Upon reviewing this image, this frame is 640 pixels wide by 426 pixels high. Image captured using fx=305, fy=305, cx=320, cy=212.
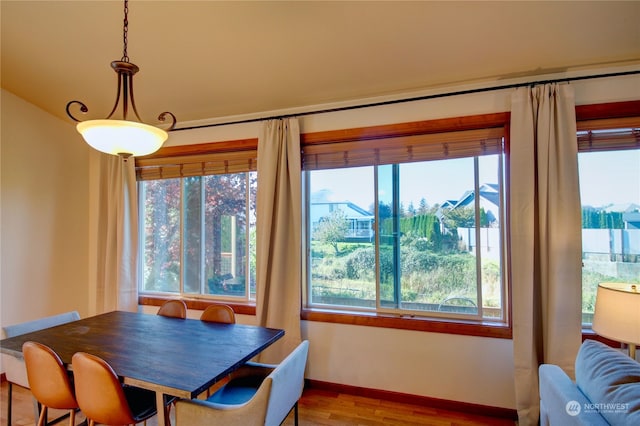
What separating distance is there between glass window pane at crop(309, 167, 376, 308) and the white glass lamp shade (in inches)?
61.9

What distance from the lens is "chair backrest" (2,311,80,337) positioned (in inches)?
82.2

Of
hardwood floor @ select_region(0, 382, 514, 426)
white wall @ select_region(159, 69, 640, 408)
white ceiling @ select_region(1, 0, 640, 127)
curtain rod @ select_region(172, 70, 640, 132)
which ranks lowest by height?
hardwood floor @ select_region(0, 382, 514, 426)

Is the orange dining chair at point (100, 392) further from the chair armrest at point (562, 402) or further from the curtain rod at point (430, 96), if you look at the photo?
the curtain rod at point (430, 96)

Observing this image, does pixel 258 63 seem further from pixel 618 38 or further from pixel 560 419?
pixel 560 419

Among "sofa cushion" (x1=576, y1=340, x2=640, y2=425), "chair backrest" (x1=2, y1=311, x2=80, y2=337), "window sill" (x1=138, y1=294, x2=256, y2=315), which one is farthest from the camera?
"window sill" (x1=138, y1=294, x2=256, y2=315)

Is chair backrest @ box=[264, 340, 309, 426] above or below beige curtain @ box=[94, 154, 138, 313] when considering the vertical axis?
below

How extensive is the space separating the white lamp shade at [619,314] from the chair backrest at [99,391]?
94.0 inches

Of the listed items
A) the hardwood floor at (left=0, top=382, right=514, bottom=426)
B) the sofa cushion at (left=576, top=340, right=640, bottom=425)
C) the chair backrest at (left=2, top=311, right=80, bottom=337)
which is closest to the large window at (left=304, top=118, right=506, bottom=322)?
the hardwood floor at (left=0, top=382, right=514, bottom=426)

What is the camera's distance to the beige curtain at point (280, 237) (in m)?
2.75

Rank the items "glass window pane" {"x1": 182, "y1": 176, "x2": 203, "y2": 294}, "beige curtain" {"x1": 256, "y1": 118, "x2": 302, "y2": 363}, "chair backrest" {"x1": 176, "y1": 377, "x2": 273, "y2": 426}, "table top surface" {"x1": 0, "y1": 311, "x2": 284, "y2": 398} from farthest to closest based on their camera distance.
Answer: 1. "glass window pane" {"x1": 182, "y1": 176, "x2": 203, "y2": 294}
2. "beige curtain" {"x1": 256, "y1": 118, "x2": 302, "y2": 363}
3. "table top surface" {"x1": 0, "y1": 311, "x2": 284, "y2": 398}
4. "chair backrest" {"x1": 176, "y1": 377, "x2": 273, "y2": 426}

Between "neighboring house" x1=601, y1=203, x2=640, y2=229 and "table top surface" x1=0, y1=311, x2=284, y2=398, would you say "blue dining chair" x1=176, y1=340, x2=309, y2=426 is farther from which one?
"neighboring house" x1=601, y1=203, x2=640, y2=229

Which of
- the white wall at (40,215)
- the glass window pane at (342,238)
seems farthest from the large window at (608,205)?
the white wall at (40,215)

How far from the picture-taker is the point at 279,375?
142cm

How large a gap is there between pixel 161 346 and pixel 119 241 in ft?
6.82
